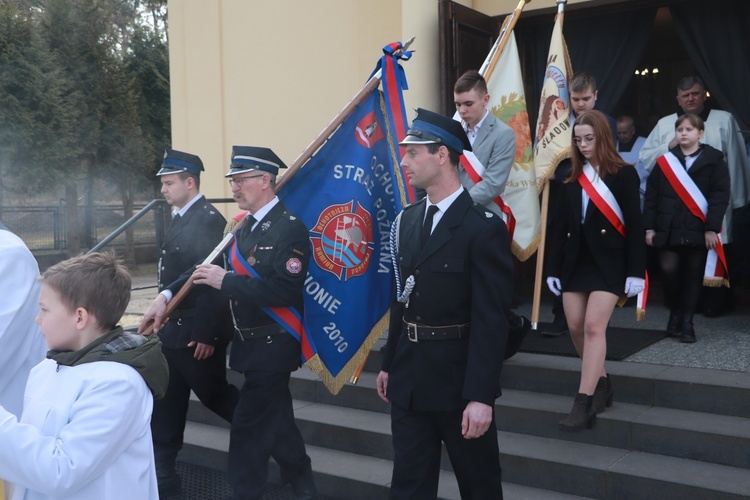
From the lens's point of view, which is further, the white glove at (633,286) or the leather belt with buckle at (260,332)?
the white glove at (633,286)

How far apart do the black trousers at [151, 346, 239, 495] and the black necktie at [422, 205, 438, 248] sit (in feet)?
6.11

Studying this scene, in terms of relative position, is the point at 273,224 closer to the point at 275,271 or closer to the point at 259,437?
the point at 275,271

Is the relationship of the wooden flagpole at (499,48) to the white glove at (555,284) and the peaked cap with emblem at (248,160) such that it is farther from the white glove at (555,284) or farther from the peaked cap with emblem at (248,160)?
the peaked cap with emblem at (248,160)

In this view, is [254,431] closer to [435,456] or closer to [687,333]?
[435,456]

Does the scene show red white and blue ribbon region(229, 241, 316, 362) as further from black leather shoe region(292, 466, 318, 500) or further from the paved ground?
the paved ground

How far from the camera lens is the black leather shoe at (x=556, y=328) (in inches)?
243

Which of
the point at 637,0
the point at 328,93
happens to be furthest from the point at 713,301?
the point at 328,93

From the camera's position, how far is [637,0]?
6.99m

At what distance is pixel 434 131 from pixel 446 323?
738mm

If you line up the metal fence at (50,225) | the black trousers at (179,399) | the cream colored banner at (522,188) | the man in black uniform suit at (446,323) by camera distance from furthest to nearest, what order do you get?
the metal fence at (50,225), the cream colored banner at (522,188), the black trousers at (179,399), the man in black uniform suit at (446,323)

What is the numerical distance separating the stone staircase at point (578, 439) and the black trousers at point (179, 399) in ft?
1.96

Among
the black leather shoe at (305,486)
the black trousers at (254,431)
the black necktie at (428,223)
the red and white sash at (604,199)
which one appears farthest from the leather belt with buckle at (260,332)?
the red and white sash at (604,199)

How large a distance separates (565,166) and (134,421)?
173 inches

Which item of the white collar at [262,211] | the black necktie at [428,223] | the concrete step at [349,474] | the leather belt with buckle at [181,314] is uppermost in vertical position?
the white collar at [262,211]
